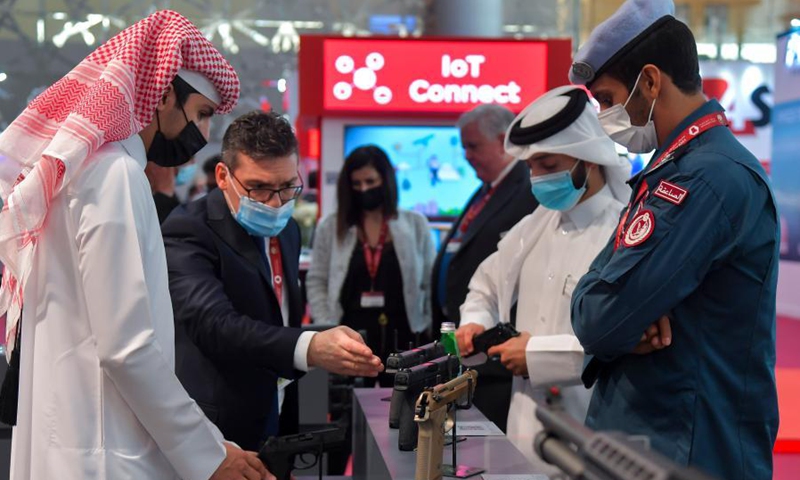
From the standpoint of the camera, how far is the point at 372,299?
4.61 m

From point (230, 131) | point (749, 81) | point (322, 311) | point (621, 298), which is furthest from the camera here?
point (749, 81)

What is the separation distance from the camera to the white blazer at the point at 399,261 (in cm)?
462

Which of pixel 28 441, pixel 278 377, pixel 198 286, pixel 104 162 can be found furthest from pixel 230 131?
pixel 28 441

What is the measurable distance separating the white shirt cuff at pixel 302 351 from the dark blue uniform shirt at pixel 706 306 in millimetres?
785

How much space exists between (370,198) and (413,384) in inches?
107

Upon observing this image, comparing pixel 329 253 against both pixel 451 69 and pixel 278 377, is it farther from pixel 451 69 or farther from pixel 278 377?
pixel 278 377

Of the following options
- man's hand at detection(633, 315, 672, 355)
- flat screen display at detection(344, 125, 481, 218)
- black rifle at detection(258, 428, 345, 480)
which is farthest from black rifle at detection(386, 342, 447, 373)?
flat screen display at detection(344, 125, 481, 218)

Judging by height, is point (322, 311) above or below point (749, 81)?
below

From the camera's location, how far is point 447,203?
19.6 ft

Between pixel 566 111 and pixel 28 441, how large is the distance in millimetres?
1813

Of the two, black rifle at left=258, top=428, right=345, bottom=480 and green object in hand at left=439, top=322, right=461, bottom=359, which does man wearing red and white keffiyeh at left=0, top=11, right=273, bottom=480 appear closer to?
black rifle at left=258, top=428, right=345, bottom=480

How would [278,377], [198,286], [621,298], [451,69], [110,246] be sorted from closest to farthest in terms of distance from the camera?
[110,246] → [621,298] → [198,286] → [278,377] → [451,69]

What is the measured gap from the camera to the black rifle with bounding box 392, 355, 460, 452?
193 cm

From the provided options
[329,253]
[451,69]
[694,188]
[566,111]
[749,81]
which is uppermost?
[749,81]
